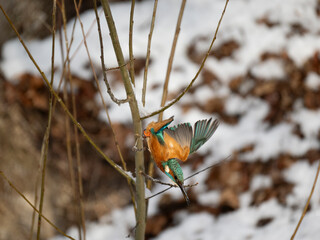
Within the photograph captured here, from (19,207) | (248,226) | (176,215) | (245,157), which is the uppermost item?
(19,207)

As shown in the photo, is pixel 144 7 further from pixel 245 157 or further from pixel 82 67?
pixel 245 157

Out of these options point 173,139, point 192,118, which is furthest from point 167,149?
point 192,118

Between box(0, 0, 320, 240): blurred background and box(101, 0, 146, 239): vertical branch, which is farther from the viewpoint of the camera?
box(0, 0, 320, 240): blurred background

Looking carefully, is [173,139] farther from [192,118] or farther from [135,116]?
[192,118]

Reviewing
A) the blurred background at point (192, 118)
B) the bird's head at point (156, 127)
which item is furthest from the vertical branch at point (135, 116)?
the blurred background at point (192, 118)

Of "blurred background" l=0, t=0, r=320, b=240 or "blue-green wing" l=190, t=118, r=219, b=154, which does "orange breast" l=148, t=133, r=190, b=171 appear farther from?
"blurred background" l=0, t=0, r=320, b=240

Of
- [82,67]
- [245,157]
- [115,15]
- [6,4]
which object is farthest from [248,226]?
[6,4]

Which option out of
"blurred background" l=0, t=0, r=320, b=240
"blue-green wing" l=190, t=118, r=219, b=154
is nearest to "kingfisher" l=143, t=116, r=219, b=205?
"blue-green wing" l=190, t=118, r=219, b=154

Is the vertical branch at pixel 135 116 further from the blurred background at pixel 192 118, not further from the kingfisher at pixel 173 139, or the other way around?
the blurred background at pixel 192 118

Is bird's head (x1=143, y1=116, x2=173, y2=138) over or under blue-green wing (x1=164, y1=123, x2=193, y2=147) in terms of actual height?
over
